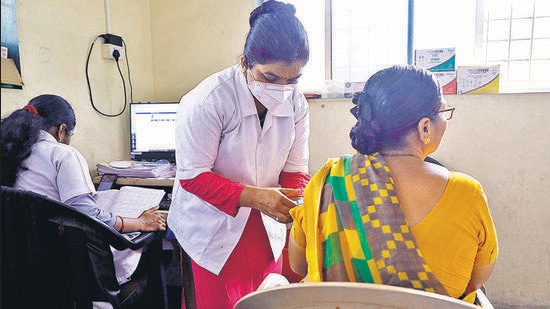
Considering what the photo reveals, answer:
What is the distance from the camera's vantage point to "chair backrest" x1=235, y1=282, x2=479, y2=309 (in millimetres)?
616

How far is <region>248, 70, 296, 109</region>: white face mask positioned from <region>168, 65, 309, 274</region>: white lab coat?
31 mm

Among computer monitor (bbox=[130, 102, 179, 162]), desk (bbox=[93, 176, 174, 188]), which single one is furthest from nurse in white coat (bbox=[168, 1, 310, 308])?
computer monitor (bbox=[130, 102, 179, 162])

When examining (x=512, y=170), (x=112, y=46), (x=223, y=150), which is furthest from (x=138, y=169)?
(x=512, y=170)

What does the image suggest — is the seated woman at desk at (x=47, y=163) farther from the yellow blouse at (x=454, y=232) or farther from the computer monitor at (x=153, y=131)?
the yellow blouse at (x=454, y=232)

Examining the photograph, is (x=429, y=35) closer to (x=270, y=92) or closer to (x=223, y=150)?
(x=270, y=92)

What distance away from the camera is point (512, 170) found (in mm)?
2223

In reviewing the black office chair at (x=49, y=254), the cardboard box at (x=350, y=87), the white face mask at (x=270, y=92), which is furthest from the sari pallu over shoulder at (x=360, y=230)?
the cardboard box at (x=350, y=87)

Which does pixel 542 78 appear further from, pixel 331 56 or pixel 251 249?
pixel 251 249

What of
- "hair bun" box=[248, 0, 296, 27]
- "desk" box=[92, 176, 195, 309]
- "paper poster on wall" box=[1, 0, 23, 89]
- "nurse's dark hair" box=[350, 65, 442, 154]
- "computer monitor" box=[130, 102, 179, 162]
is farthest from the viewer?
"computer monitor" box=[130, 102, 179, 162]

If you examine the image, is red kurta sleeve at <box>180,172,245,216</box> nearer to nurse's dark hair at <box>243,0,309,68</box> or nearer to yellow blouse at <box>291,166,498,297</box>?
nurse's dark hair at <box>243,0,309,68</box>

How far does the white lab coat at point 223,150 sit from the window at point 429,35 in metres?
1.23

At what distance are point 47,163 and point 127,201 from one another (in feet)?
1.45

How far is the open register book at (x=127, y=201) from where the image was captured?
1844 millimetres

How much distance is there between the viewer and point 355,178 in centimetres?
96
